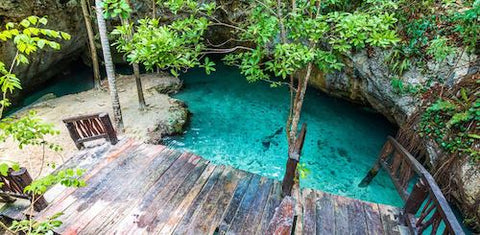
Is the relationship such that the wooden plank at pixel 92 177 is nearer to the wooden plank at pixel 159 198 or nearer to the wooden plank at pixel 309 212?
the wooden plank at pixel 159 198

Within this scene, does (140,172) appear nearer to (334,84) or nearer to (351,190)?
(351,190)

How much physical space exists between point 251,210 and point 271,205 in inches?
15.0

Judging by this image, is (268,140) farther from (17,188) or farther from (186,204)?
(17,188)

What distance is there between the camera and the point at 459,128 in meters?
5.43

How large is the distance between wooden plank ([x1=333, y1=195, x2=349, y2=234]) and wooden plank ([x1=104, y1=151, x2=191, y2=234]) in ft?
10.4

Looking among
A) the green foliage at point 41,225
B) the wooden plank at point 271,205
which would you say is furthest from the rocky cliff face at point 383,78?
the green foliage at point 41,225

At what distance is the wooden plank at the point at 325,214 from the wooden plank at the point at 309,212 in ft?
0.23

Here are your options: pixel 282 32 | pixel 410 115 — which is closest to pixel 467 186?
pixel 410 115

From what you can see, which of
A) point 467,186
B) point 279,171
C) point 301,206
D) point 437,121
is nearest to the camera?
point 301,206

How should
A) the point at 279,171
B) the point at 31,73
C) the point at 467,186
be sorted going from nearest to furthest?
the point at 467,186, the point at 279,171, the point at 31,73

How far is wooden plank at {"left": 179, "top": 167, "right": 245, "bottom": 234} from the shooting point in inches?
167

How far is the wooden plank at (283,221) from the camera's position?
175 cm

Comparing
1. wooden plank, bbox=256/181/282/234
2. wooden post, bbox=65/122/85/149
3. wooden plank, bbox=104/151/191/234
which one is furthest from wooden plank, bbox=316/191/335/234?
wooden post, bbox=65/122/85/149

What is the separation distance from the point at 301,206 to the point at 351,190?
302 cm
